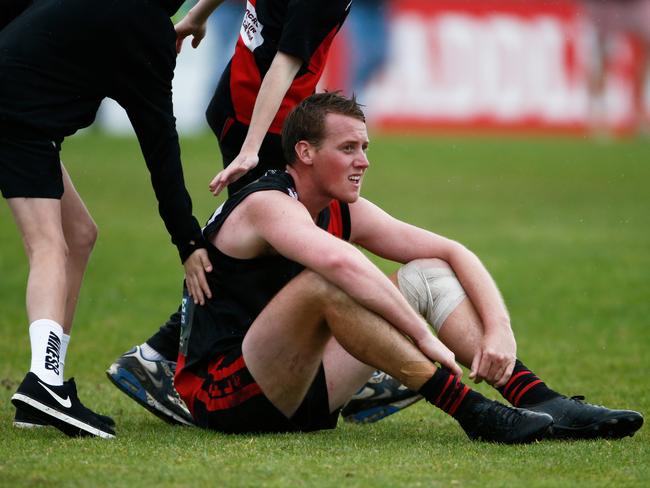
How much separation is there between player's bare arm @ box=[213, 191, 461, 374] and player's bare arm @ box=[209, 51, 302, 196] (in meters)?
0.33

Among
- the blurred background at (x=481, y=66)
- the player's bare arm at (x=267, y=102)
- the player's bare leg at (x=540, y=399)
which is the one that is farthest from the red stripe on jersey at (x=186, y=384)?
the blurred background at (x=481, y=66)

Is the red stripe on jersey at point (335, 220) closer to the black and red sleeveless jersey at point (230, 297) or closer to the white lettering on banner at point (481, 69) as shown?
the black and red sleeveless jersey at point (230, 297)

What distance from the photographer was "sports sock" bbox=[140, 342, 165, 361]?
5.28 m

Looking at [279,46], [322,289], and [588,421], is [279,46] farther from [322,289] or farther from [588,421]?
[588,421]

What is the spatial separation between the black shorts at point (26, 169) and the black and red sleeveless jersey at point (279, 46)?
1.09 m

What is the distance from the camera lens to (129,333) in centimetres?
766

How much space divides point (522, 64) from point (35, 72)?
62.1ft

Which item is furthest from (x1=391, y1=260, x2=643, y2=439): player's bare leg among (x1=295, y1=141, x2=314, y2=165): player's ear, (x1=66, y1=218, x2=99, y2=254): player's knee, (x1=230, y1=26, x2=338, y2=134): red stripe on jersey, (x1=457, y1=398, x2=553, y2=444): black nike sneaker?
(x1=66, y1=218, x2=99, y2=254): player's knee

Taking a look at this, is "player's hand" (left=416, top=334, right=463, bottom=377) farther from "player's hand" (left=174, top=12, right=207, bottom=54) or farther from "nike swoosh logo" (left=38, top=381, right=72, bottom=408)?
"player's hand" (left=174, top=12, right=207, bottom=54)

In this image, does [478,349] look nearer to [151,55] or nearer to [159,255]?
[151,55]

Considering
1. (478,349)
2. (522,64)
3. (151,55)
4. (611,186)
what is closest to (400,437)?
(478,349)

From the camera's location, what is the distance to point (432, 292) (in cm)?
484

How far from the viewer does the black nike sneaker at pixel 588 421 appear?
4.54 metres

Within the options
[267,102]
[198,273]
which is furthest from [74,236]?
[267,102]
